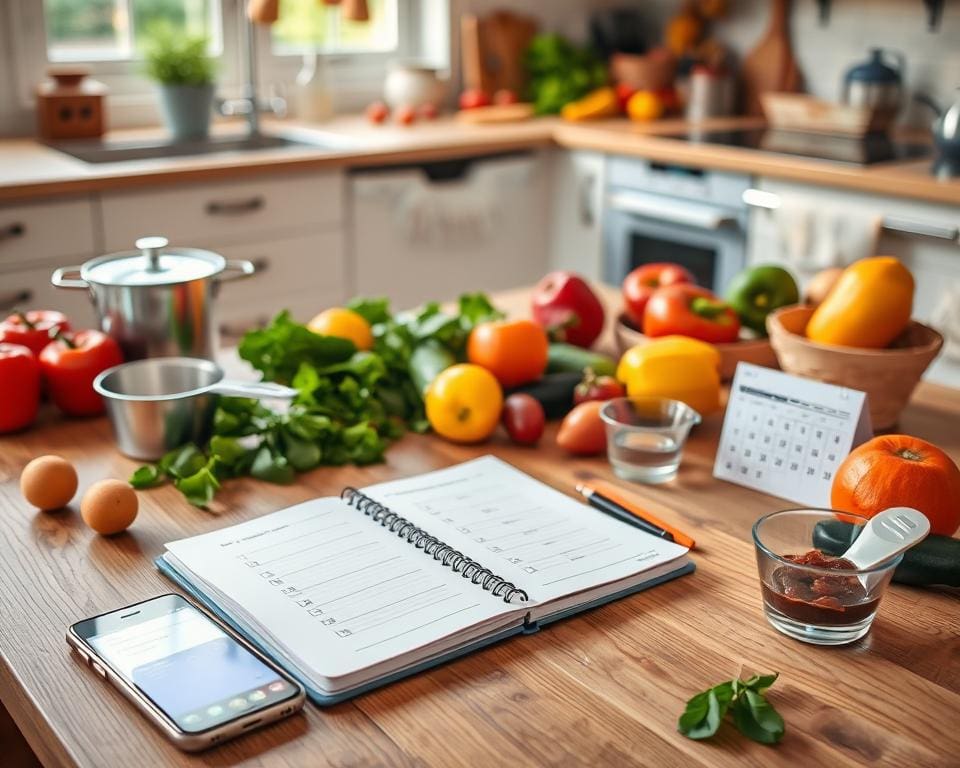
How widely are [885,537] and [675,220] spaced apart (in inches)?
91.0

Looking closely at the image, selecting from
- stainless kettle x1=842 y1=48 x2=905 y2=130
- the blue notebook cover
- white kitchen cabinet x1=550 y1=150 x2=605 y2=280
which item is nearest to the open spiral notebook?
the blue notebook cover

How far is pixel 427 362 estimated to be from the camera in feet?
4.66

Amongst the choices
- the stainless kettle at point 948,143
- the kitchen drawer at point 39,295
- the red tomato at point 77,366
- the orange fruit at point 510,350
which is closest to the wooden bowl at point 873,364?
the orange fruit at point 510,350

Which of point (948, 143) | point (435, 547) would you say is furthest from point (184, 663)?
point (948, 143)

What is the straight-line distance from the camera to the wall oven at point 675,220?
9.93 ft

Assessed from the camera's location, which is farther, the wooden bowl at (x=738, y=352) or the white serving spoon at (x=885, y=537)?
the wooden bowl at (x=738, y=352)

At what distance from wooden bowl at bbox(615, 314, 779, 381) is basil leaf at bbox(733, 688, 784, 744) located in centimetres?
71

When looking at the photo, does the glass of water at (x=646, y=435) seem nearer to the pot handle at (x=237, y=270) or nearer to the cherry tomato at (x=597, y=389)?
the cherry tomato at (x=597, y=389)

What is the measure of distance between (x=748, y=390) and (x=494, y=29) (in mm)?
2884

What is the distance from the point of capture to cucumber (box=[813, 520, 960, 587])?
965 mm

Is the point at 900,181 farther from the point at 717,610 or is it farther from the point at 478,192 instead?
the point at 717,610

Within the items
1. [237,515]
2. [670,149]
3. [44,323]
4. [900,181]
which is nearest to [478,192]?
[670,149]

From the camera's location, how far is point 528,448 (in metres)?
1.33

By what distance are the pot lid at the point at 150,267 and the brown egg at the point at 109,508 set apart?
0.35 m
